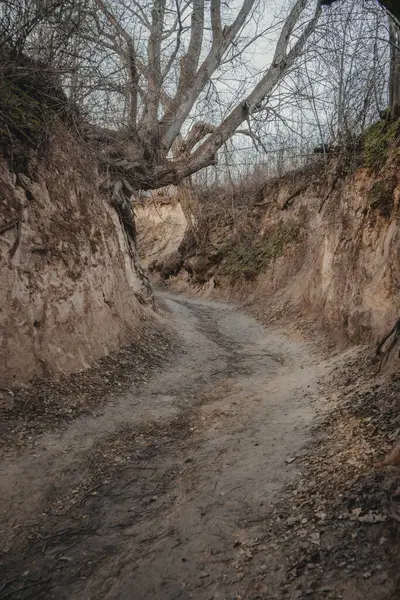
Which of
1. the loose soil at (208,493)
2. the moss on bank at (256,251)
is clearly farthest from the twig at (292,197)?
the loose soil at (208,493)

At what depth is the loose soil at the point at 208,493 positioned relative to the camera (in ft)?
7.41

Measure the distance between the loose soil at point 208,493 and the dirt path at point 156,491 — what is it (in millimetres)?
12

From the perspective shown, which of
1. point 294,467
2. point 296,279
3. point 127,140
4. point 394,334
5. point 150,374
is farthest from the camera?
point 296,279

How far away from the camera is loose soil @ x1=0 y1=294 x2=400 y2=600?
2.26 metres

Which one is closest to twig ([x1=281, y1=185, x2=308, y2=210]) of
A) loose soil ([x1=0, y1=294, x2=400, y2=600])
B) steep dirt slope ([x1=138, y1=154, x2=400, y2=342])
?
steep dirt slope ([x1=138, y1=154, x2=400, y2=342])

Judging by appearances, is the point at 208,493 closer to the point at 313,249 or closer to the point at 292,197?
the point at 313,249

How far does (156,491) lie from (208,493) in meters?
0.54

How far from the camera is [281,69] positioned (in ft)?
31.3

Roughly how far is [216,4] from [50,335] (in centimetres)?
841

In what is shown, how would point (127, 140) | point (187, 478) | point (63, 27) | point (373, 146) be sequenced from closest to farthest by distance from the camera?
point (187, 478) < point (63, 27) < point (373, 146) < point (127, 140)

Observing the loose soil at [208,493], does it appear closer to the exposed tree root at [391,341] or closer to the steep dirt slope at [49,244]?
the exposed tree root at [391,341]

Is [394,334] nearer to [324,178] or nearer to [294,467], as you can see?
[294,467]

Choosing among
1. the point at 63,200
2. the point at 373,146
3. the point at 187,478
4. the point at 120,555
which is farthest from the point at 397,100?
the point at 120,555

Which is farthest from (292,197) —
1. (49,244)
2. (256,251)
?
(49,244)
